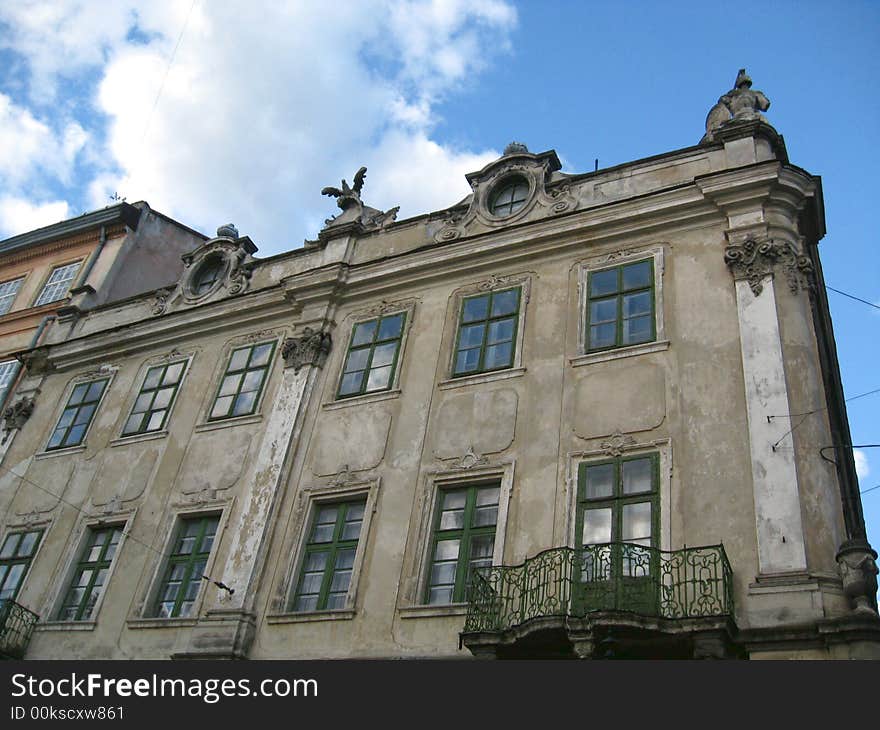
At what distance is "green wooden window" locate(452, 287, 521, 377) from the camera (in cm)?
1447

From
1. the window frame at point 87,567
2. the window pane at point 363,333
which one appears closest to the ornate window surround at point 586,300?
the window pane at point 363,333

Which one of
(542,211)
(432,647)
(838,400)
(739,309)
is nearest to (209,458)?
(432,647)

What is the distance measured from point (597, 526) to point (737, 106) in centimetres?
803

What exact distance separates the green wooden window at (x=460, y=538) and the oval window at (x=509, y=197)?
225 inches

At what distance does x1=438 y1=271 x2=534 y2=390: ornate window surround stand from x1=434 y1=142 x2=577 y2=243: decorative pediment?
4.20 ft

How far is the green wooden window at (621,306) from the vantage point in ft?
44.3

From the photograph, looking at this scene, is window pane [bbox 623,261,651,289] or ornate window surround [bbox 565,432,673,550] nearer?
ornate window surround [bbox 565,432,673,550]

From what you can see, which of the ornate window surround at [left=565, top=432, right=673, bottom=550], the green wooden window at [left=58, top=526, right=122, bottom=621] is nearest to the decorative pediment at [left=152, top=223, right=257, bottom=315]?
the green wooden window at [left=58, top=526, right=122, bottom=621]

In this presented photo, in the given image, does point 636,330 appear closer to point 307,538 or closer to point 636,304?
point 636,304

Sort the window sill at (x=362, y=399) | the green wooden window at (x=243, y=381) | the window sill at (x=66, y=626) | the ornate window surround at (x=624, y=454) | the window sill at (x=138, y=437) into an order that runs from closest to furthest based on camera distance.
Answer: the ornate window surround at (x=624, y=454) → the window sill at (x=66, y=626) → the window sill at (x=362, y=399) → the green wooden window at (x=243, y=381) → the window sill at (x=138, y=437)

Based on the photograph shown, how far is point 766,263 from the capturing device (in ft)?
42.7

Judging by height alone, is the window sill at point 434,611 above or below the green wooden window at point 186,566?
below

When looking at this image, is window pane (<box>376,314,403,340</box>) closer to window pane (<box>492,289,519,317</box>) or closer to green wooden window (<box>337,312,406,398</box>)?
green wooden window (<box>337,312,406,398</box>)

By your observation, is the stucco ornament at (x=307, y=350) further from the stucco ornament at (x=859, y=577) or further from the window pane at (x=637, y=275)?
the stucco ornament at (x=859, y=577)
